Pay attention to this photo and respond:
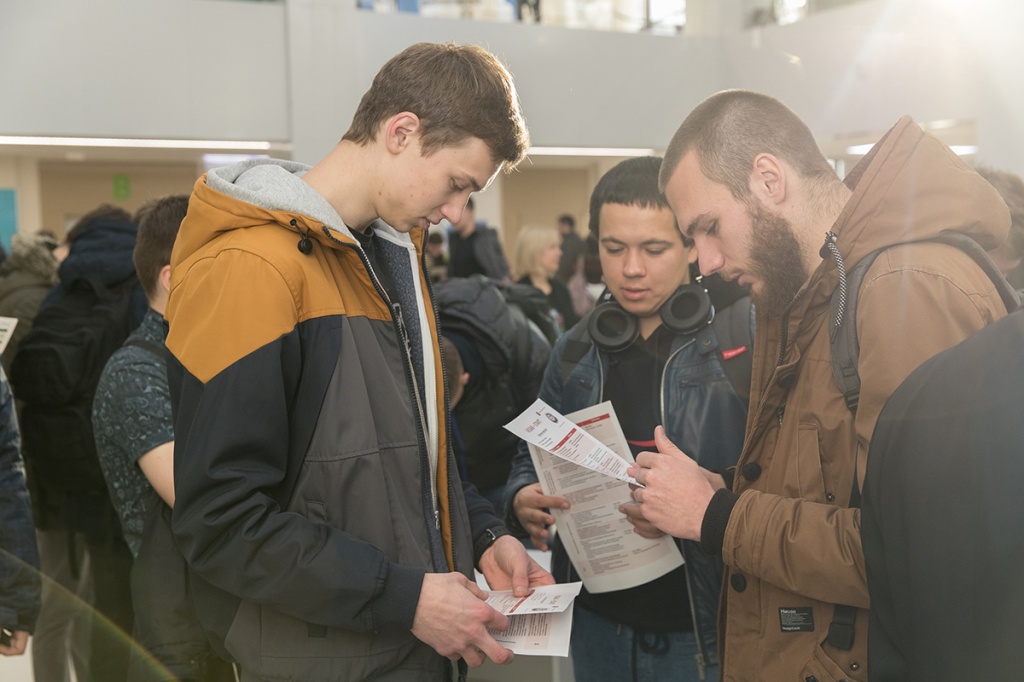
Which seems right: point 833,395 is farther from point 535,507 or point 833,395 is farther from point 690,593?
point 535,507

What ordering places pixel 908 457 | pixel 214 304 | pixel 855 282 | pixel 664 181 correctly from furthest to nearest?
pixel 664 181 → pixel 855 282 → pixel 214 304 → pixel 908 457

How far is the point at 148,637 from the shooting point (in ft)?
7.04

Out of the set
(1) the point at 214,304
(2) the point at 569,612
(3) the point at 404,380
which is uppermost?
(1) the point at 214,304

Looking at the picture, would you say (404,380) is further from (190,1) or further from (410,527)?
(190,1)

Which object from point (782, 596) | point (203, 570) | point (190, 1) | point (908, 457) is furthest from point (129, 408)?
point (908, 457)

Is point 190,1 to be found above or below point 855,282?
above

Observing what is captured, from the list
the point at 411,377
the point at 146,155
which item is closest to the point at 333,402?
the point at 411,377

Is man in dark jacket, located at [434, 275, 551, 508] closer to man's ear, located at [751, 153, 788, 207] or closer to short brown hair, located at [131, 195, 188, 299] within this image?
short brown hair, located at [131, 195, 188, 299]

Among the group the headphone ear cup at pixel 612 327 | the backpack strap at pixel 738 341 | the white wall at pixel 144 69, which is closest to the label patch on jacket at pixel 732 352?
the backpack strap at pixel 738 341

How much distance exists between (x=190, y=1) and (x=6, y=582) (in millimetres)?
1520

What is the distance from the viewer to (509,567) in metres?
1.58

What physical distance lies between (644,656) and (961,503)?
1137 mm

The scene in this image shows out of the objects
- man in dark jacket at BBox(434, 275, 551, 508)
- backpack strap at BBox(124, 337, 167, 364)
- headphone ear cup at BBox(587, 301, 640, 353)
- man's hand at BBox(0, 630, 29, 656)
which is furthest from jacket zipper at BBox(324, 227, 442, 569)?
man in dark jacket at BBox(434, 275, 551, 508)

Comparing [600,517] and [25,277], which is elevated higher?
[25,277]
